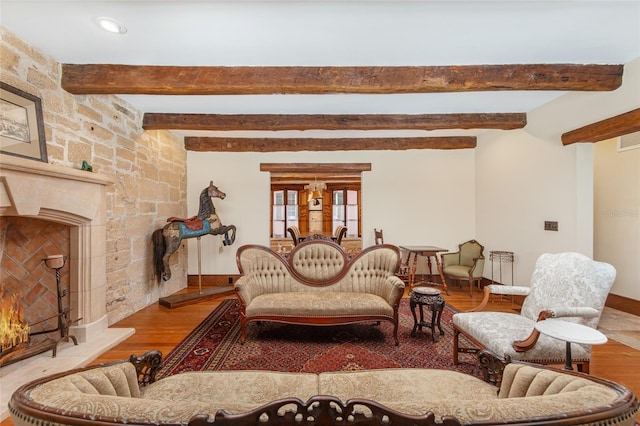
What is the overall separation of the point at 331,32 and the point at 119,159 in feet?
10.3

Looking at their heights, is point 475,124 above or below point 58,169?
above

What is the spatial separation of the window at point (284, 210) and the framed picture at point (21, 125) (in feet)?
28.3

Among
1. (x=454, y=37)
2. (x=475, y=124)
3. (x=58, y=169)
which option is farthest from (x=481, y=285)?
(x=58, y=169)

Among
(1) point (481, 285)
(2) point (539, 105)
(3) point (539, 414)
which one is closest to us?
(3) point (539, 414)

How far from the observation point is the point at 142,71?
292 cm

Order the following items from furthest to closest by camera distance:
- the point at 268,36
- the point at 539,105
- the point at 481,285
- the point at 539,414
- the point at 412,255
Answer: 1. the point at 412,255
2. the point at 481,285
3. the point at 539,105
4. the point at 268,36
5. the point at 539,414

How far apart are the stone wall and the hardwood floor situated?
38 centimetres

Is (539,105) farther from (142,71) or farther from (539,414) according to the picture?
(142,71)

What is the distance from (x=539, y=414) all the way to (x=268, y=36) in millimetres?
2831

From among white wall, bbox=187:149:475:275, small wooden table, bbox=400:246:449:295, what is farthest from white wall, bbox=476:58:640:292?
small wooden table, bbox=400:246:449:295

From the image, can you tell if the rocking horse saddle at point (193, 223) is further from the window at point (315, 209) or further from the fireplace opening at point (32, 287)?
the window at point (315, 209)

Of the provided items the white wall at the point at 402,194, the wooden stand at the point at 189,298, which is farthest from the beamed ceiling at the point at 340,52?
the wooden stand at the point at 189,298

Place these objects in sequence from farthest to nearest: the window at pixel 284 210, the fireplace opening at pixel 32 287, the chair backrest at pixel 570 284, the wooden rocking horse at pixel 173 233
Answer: the window at pixel 284 210 < the wooden rocking horse at pixel 173 233 < the fireplace opening at pixel 32 287 < the chair backrest at pixel 570 284

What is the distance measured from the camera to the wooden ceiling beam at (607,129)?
294 cm
